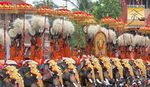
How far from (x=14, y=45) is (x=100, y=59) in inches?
132

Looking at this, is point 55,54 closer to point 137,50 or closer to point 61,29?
point 61,29

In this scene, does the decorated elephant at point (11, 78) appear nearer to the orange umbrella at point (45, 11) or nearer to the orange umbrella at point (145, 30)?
the orange umbrella at point (45, 11)

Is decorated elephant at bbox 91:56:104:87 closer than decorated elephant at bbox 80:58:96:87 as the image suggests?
No

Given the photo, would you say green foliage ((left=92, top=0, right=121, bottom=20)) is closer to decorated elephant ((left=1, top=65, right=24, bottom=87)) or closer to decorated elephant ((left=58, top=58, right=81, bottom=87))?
decorated elephant ((left=58, top=58, right=81, bottom=87))

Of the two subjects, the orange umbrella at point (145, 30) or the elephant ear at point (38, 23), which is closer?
the elephant ear at point (38, 23)

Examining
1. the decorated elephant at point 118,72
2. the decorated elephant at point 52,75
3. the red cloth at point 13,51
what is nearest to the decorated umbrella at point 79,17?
the decorated elephant at point 118,72

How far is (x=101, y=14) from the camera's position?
32.0 meters

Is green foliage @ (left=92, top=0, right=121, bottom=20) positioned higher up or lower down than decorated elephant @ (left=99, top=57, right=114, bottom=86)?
higher up

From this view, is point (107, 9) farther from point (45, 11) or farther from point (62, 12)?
point (45, 11)

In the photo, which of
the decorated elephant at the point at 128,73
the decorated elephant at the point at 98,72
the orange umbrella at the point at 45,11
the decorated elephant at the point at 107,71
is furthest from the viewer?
the decorated elephant at the point at 128,73

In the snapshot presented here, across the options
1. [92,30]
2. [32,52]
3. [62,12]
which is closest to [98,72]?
[92,30]

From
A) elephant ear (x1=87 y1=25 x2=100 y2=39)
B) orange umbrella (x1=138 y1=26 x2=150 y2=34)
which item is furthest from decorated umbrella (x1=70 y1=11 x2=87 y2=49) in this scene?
orange umbrella (x1=138 y1=26 x2=150 y2=34)

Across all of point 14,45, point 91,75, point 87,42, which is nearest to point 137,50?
point 87,42

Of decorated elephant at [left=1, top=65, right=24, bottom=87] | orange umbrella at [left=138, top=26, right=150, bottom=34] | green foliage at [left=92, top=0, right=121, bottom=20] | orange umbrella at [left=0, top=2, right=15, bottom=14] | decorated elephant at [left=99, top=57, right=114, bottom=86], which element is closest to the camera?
decorated elephant at [left=1, top=65, right=24, bottom=87]
